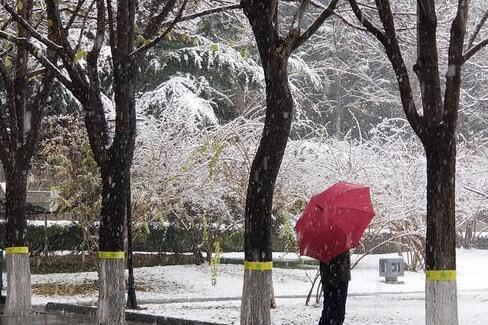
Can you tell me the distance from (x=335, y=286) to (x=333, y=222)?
73 centimetres

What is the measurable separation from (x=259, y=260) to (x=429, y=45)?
10.5 feet

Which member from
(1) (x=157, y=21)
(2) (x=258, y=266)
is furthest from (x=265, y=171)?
(1) (x=157, y=21)

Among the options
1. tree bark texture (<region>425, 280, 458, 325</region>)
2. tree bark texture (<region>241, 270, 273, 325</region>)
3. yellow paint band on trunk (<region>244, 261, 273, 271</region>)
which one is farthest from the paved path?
tree bark texture (<region>425, 280, 458, 325</region>)

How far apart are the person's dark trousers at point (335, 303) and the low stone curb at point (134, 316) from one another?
346 cm

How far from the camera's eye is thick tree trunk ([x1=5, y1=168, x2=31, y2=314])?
1444 centimetres

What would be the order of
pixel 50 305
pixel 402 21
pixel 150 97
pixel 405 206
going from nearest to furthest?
pixel 402 21 → pixel 50 305 → pixel 405 206 → pixel 150 97

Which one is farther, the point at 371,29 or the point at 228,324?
the point at 228,324

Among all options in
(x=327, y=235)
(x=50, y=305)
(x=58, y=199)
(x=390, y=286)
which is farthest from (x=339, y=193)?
(x=390, y=286)

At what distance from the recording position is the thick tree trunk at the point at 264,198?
9.54 metres

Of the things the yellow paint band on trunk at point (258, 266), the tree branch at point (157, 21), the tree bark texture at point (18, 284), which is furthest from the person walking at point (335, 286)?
the tree bark texture at point (18, 284)

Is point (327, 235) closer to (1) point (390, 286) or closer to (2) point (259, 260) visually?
(2) point (259, 260)

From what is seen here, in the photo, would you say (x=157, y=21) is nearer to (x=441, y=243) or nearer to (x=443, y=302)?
(x=441, y=243)

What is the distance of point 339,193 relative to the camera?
9.78 metres

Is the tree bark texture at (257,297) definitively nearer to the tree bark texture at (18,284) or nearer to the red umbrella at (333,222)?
the red umbrella at (333,222)
